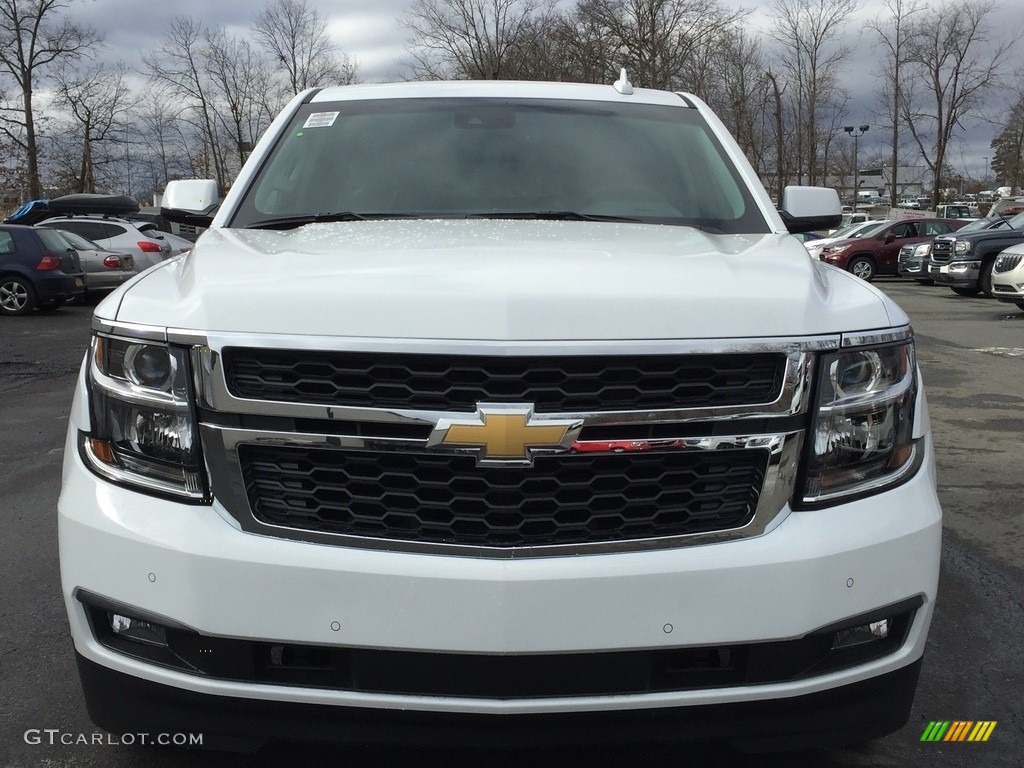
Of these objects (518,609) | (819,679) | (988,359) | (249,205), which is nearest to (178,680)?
(518,609)

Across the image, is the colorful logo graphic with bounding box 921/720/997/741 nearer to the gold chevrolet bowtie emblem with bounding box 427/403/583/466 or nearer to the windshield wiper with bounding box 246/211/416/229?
the gold chevrolet bowtie emblem with bounding box 427/403/583/466

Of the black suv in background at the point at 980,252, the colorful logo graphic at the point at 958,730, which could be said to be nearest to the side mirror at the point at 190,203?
the colorful logo graphic at the point at 958,730

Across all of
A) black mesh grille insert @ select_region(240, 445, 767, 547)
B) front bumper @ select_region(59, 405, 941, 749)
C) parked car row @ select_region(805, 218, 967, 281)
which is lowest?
parked car row @ select_region(805, 218, 967, 281)

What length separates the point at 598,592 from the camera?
6.46ft

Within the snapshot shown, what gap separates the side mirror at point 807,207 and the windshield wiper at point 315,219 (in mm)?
1485

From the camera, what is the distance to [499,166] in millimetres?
3445

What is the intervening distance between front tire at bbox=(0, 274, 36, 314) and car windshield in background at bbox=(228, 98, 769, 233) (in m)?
15.1

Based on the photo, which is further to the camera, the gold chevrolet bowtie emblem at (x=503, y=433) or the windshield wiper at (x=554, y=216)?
the windshield wiper at (x=554, y=216)

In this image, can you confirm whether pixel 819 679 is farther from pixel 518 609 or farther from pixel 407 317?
pixel 407 317

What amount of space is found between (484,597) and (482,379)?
417mm

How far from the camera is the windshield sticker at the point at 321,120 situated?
3.69 m

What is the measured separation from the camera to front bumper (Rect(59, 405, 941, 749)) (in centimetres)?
196

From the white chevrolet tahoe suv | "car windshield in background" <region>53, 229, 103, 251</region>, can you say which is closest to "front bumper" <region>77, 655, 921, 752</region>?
the white chevrolet tahoe suv

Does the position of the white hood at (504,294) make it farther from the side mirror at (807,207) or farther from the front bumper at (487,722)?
the side mirror at (807,207)
